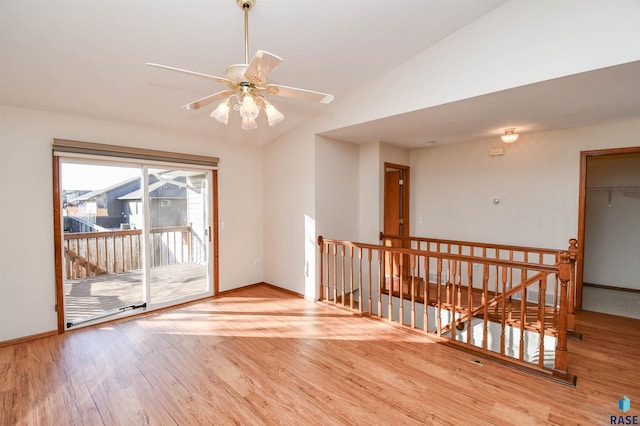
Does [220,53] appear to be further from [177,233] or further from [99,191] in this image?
[177,233]

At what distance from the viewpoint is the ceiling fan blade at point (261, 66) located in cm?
148

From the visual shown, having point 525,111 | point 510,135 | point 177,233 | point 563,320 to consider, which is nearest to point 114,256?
point 177,233

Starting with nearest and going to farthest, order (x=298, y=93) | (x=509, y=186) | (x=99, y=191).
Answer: (x=298, y=93)
(x=99, y=191)
(x=509, y=186)

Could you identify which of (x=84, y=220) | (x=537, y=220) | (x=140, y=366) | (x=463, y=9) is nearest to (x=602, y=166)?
(x=537, y=220)

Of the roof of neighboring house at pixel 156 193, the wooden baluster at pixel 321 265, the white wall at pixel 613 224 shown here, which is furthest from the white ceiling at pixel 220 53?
the white wall at pixel 613 224

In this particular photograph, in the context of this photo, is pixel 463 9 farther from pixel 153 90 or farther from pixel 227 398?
pixel 227 398

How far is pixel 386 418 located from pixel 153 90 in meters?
3.61

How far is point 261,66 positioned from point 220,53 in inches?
54.7

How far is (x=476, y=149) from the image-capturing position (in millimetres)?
4742

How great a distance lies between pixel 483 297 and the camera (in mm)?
3062

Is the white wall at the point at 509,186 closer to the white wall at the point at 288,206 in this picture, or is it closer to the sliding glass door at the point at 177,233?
the white wall at the point at 288,206

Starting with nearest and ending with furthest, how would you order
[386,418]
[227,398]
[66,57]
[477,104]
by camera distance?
[386,418] < [227,398] < [66,57] < [477,104]

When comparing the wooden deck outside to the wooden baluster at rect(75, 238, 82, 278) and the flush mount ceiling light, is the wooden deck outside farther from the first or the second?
the flush mount ceiling light

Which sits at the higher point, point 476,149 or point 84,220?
point 476,149
